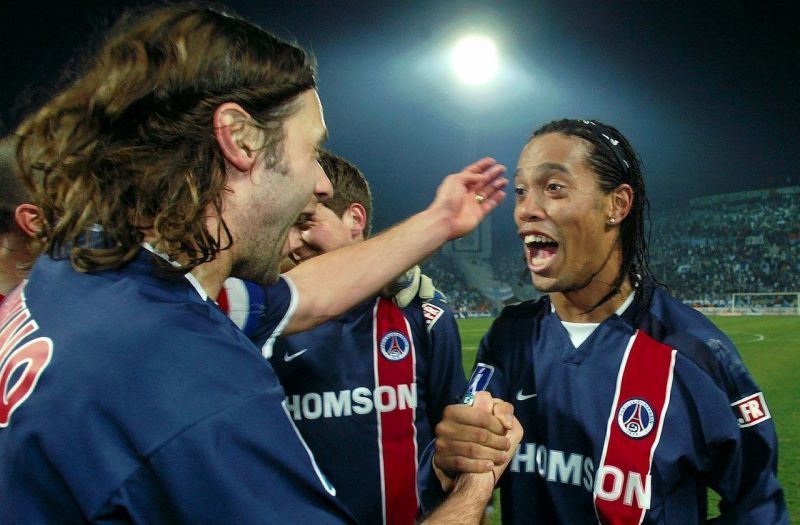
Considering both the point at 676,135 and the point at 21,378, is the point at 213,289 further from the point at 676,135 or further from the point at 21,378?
the point at 676,135

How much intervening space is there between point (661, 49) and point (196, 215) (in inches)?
1406

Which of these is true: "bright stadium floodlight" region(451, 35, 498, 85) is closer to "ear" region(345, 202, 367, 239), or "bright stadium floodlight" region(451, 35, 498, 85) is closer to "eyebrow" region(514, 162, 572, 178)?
"ear" region(345, 202, 367, 239)

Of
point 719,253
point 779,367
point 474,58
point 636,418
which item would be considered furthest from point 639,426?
point 719,253

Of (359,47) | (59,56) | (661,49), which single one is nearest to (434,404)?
(59,56)

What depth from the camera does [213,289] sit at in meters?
1.39

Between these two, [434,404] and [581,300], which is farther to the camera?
[434,404]

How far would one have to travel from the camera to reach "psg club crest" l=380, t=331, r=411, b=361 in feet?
8.89

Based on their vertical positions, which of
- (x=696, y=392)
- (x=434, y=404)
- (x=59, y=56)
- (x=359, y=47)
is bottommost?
(x=434, y=404)

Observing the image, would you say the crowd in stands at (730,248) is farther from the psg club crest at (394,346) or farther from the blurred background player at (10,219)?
the blurred background player at (10,219)

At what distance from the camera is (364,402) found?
8.54 feet

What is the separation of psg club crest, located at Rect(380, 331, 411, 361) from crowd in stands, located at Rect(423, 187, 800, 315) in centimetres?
2531

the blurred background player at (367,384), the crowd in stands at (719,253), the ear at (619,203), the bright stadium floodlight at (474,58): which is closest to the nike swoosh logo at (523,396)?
the ear at (619,203)

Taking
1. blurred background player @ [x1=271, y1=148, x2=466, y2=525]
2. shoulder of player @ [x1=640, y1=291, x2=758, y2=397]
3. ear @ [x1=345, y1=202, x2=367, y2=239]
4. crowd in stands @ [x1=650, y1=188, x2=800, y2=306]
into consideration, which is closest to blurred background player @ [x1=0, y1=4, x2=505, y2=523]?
shoulder of player @ [x1=640, y1=291, x2=758, y2=397]

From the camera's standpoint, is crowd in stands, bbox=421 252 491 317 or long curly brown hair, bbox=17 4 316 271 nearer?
long curly brown hair, bbox=17 4 316 271
